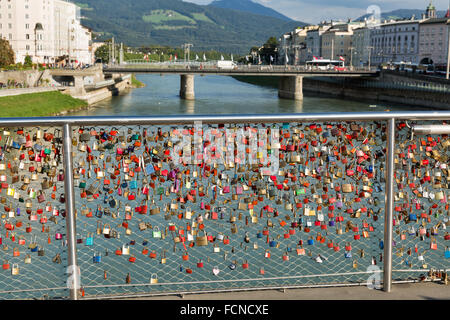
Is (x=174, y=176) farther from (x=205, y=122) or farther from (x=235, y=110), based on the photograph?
(x=235, y=110)

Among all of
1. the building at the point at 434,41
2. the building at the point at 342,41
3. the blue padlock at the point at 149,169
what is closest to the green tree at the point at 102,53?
the building at the point at 342,41

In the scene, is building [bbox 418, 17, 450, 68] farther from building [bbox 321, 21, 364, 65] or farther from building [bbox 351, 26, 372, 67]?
building [bbox 321, 21, 364, 65]

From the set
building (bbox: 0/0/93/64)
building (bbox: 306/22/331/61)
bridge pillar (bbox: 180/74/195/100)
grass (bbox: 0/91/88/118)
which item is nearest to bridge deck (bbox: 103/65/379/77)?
bridge pillar (bbox: 180/74/195/100)

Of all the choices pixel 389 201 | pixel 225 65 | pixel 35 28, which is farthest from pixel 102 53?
pixel 389 201

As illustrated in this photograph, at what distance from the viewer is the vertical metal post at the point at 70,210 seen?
335cm

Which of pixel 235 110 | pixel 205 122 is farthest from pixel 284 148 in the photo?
pixel 235 110

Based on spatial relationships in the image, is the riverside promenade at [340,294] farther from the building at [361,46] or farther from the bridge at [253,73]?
the building at [361,46]

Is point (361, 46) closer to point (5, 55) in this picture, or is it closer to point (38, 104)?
point (5, 55)

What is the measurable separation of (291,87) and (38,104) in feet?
92.2

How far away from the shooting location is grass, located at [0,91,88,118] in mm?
35375

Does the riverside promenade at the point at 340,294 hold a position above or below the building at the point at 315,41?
below

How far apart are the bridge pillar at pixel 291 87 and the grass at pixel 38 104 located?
69.2 ft
